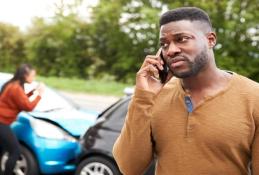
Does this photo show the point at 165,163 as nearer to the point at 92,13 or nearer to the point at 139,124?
the point at 139,124

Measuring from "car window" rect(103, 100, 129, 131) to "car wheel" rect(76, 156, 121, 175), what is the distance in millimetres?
364

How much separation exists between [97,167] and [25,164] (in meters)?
0.95

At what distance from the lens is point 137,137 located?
1.96 metres

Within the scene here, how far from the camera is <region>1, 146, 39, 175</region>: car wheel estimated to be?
5656mm

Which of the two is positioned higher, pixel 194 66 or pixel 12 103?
pixel 194 66

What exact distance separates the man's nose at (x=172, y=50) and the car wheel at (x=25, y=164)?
4006mm

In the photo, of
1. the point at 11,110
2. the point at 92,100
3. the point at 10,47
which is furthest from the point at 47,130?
the point at 10,47

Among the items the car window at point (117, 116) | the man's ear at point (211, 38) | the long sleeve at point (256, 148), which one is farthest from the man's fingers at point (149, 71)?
the car window at point (117, 116)

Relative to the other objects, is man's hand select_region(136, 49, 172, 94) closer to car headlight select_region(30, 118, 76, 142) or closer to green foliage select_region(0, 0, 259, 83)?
car headlight select_region(30, 118, 76, 142)

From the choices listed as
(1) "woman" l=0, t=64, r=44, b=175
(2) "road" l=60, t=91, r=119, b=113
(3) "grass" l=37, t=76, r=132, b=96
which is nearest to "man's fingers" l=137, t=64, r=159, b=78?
(1) "woman" l=0, t=64, r=44, b=175

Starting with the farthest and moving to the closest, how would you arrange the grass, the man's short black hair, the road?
the grass
the road
the man's short black hair

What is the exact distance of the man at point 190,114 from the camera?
190 centimetres

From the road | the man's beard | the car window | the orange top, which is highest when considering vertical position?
the man's beard

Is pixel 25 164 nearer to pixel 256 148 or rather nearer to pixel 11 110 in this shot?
pixel 11 110
